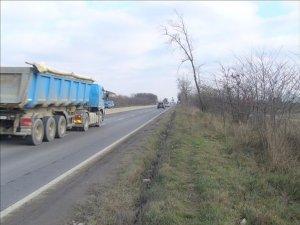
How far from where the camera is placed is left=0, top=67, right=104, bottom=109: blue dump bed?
18.9 m

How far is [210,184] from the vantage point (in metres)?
9.05

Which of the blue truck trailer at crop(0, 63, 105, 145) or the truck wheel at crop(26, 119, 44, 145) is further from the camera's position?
the truck wheel at crop(26, 119, 44, 145)

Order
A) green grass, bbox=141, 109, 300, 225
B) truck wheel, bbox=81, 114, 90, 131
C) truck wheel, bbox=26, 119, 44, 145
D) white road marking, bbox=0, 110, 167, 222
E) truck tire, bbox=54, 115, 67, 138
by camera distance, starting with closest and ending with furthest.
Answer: green grass, bbox=141, 109, 300, 225, white road marking, bbox=0, 110, 167, 222, truck wheel, bbox=26, 119, 44, 145, truck tire, bbox=54, 115, 67, 138, truck wheel, bbox=81, 114, 90, 131

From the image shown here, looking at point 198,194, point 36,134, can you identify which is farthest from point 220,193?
point 36,134

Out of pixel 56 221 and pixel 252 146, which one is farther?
pixel 252 146

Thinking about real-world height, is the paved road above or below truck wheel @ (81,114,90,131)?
below

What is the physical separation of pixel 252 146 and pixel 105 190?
5491mm

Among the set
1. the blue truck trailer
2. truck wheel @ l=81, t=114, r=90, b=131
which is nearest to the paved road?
the blue truck trailer

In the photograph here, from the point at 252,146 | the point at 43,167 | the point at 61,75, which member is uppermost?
the point at 61,75

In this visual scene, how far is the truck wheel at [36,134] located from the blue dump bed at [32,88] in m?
0.71

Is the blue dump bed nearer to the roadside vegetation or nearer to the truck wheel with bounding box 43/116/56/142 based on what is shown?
the truck wheel with bounding box 43/116/56/142

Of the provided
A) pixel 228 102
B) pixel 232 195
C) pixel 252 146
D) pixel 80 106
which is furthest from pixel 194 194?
pixel 80 106

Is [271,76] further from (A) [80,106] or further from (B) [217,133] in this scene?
(A) [80,106]

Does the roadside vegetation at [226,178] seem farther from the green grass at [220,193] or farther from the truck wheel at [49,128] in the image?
the truck wheel at [49,128]
